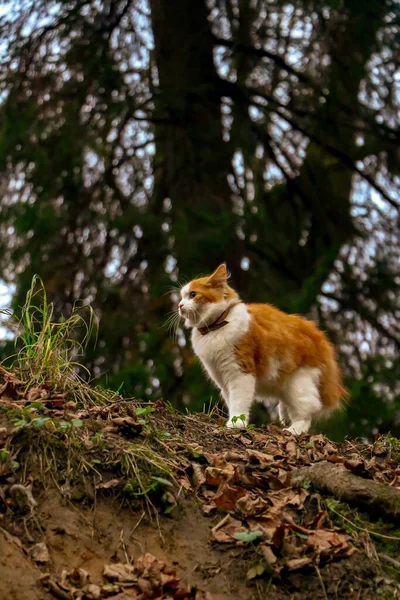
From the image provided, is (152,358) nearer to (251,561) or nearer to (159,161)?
(159,161)

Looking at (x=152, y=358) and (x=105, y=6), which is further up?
(x=105, y=6)

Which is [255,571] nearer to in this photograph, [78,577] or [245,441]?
[78,577]

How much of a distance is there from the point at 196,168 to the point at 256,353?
5.07 m

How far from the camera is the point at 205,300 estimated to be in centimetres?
653

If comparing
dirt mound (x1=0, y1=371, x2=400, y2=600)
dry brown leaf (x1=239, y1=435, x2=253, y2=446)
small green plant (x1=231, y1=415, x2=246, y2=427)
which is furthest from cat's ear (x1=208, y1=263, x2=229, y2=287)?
dirt mound (x1=0, y1=371, x2=400, y2=600)

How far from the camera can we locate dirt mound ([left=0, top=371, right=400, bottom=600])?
11.1 feet

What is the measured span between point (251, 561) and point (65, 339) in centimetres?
191

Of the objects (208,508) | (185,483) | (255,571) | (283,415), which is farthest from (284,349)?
(255,571)

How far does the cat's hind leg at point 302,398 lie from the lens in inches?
253

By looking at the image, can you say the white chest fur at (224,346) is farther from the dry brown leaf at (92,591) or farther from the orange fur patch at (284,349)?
the dry brown leaf at (92,591)

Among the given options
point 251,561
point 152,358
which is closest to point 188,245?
point 152,358

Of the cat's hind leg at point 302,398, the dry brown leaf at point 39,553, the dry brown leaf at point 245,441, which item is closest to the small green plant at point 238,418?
the dry brown leaf at point 245,441

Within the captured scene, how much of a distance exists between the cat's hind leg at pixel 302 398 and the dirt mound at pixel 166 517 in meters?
1.99

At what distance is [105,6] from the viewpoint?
36.1 ft
